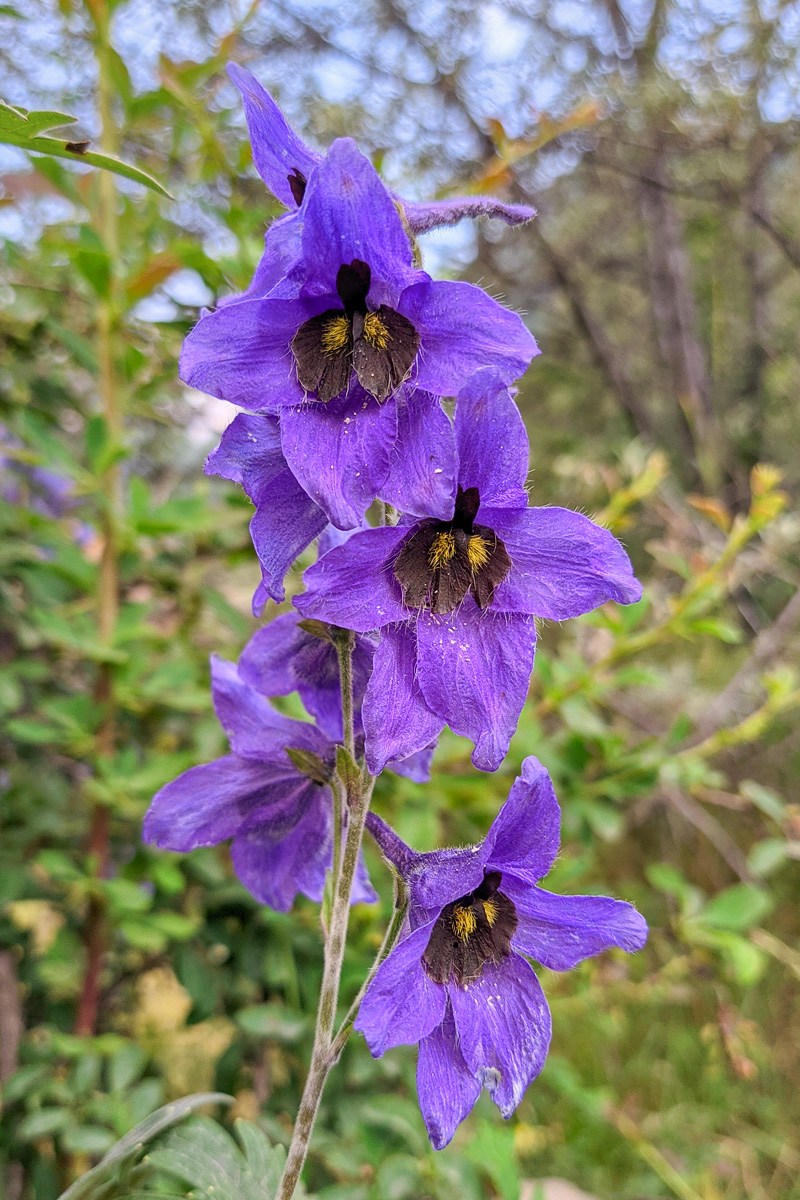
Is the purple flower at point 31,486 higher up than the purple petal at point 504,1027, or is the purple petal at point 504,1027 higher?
the purple flower at point 31,486

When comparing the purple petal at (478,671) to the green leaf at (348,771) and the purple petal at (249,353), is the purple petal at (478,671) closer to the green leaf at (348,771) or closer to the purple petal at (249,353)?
the green leaf at (348,771)

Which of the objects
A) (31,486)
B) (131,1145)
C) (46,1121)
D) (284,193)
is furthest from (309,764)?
(31,486)

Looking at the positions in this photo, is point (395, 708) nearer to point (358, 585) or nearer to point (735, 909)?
point (358, 585)

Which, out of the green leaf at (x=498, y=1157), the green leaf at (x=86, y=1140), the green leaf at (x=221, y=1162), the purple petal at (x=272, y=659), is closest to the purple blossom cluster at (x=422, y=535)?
the purple petal at (x=272, y=659)

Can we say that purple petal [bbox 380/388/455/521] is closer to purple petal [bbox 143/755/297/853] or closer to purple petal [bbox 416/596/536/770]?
purple petal [bbox 416/596/536/770]

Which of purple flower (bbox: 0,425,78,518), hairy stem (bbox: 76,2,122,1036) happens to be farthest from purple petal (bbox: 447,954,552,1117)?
purple flower (bbox: 0,425,78,518)

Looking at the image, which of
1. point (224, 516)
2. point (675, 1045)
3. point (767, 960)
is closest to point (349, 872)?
point (224, 516)
